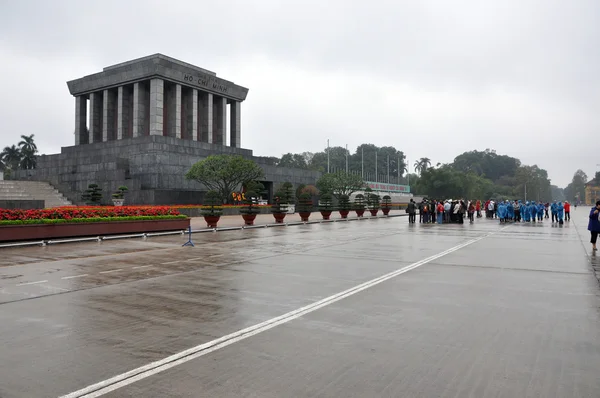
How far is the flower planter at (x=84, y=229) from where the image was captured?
1523 centimetres

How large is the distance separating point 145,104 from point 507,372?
49579 mm

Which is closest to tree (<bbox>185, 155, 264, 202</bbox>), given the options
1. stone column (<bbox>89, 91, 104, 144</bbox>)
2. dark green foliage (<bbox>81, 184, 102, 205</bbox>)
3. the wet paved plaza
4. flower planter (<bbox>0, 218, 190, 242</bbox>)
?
dark green foliage (<bbox>81, 184, 102, 205</bbox>)

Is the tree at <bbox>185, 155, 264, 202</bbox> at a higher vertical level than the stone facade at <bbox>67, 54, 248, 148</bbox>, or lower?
lower

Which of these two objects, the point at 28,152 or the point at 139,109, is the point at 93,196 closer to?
the point at 139,109

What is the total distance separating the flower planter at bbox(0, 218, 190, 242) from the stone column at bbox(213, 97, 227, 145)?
35.9 metres

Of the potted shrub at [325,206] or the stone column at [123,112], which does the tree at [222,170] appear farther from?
the stone column at [123,112]

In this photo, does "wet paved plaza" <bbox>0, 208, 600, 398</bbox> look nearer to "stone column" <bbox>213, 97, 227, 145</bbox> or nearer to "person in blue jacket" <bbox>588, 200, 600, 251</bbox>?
"person in blue jacket" <bbox>588, 200, 600, 251</bbox>

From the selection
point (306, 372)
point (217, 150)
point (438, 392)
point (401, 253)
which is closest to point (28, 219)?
point (401, 253)

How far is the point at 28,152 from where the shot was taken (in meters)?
88.9

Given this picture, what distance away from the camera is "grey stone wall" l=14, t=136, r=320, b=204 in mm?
37000

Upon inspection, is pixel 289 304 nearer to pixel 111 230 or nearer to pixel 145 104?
pixel 111 230

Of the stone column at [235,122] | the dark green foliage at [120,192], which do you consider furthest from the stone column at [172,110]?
the dark green foliage at [120,192]

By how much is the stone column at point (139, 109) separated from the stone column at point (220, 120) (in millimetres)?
9753

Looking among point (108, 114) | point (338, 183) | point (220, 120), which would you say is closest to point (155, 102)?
point (108, 114)
